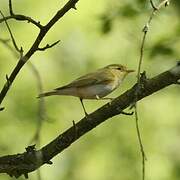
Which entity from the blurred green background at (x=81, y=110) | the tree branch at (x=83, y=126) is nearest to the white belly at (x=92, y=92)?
the tree branch at (x=83, y=126)

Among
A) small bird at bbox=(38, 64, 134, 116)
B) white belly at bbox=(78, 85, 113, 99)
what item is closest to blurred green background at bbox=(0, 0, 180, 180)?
small bird at bbox=(38, 64, 134, 116)

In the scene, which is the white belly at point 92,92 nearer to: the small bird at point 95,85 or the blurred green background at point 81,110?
the small bird at point 95,85

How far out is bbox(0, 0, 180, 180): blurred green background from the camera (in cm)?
883

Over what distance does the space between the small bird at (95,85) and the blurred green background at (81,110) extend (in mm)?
1836

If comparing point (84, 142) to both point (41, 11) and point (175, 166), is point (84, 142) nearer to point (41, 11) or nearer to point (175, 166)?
point (41, 11)

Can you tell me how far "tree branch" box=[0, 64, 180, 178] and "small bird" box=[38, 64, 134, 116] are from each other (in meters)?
1.61

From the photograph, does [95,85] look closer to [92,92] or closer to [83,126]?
[92,92]

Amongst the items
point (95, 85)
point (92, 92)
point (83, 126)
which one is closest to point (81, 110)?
point (95, 85)

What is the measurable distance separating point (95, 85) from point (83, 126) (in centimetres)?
204

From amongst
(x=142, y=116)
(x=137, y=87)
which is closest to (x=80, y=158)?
(x=142, y=116)

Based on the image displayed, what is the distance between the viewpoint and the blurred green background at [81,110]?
8.83m

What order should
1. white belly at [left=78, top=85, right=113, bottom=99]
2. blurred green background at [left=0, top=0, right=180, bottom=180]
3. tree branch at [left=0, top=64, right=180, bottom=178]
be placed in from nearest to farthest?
tree branch at [left=0, top=64, right=180, bottom=178], white belly at [left=78, top=85, right=113, bottom=99], blurred green background at [left=0, top=0, right=180, bottom=180]

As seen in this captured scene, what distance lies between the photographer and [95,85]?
6.04 meters

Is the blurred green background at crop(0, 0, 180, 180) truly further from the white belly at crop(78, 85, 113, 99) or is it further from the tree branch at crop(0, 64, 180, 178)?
the tree branch at crop(0, 64, 180, 178)
